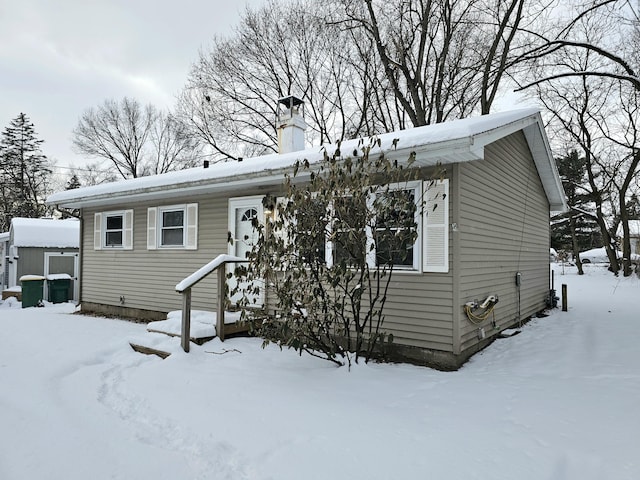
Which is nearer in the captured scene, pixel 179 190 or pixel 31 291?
pixel 179 190

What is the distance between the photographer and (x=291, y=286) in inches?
171

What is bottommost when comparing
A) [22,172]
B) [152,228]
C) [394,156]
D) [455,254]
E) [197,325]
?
[197,325]

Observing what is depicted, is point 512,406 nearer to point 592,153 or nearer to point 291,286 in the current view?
point 291,286

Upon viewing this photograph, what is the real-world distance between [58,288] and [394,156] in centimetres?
1339

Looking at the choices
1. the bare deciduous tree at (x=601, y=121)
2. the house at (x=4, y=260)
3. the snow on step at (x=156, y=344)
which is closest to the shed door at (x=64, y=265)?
the house at (x=4, y=260)

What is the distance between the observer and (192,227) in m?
7.58

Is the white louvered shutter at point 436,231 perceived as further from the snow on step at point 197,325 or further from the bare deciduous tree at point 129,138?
the bare deciduous tree at point 129,138

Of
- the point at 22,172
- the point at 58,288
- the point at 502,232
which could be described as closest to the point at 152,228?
the point at 502,232

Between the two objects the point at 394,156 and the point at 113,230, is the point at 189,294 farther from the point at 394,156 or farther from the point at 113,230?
the point at 113,230

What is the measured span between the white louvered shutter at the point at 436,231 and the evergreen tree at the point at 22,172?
2835 cm

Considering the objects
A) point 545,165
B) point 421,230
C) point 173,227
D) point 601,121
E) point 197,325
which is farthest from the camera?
point 601,121

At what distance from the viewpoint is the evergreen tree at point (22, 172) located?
2569cm

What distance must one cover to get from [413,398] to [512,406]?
0.88m

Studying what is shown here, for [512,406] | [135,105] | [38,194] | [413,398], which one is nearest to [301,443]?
[413,398]
